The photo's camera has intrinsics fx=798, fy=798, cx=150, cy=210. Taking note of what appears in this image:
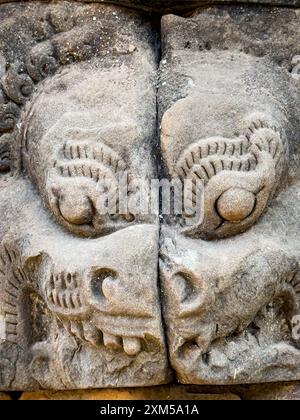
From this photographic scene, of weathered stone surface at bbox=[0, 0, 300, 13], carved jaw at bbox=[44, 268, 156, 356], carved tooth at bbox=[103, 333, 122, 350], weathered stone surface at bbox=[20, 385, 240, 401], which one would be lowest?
weathered stone surface at bbox=[20, 385, 240, 401]

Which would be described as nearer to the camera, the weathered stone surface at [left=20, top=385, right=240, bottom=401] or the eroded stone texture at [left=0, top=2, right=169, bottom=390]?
the eroded stone texture at [left=0, top=2, right=169, bottom=390]

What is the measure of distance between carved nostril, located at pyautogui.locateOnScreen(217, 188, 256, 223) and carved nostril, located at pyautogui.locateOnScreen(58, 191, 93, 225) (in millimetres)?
221

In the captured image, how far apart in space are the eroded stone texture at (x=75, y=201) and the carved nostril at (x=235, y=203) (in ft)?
0.38

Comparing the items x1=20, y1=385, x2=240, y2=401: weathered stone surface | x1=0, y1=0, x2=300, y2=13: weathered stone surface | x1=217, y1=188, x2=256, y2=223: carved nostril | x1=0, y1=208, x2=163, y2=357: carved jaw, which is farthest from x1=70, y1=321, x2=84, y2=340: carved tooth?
x1=0, y1=0, x2=300, y2=13: weathered stone surface

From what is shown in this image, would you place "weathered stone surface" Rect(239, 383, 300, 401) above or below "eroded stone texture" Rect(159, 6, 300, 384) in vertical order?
below

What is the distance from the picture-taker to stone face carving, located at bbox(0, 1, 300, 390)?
1.30 metres

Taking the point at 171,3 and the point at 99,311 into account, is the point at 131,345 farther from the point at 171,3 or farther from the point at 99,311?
the point at 171,3

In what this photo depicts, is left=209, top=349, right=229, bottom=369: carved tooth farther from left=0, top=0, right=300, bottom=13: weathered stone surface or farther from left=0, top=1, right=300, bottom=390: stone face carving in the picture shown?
left=0, top=0, right=300, bottom=13: weathered stone surface

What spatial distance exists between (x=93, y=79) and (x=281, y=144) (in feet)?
1.20

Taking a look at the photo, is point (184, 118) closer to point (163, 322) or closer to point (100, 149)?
point (100, 149)

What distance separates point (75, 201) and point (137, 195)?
0.11m

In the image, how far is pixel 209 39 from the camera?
150 centimetres

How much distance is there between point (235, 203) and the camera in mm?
1321
